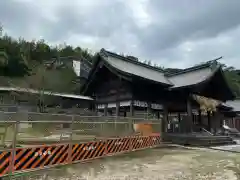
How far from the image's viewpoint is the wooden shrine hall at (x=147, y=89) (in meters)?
15.3

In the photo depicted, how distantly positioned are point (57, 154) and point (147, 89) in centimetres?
952

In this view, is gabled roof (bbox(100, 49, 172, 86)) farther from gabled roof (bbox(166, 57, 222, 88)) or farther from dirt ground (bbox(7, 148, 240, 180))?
dirt ground (bbox(7, 148, 240, 180))

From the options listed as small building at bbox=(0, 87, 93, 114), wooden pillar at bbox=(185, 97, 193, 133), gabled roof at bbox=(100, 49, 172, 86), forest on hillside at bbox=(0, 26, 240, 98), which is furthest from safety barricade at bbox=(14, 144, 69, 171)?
forest on hillside at bbox=(0, 26, 240, 98)

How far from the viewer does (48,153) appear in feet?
24.5

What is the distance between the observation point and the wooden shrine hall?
1532 centimetres

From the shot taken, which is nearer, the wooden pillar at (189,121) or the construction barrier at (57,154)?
the construction barrier at (57,154)

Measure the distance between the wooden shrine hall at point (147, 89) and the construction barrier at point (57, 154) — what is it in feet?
14.5

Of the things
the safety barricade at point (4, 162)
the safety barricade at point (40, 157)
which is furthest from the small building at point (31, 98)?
the safety barricade at point (4, 162)

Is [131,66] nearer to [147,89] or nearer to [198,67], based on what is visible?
[147,89]

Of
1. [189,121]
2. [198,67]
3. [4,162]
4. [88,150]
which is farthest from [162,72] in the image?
[4,162]

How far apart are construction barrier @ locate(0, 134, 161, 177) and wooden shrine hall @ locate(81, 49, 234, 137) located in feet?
14.5

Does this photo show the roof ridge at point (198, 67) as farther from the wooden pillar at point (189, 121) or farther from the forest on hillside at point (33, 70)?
the wooden pillar at point (189, 121)

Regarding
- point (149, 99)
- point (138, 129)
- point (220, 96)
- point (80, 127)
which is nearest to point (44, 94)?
point (149, 99)

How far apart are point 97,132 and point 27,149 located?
342 centimetres
